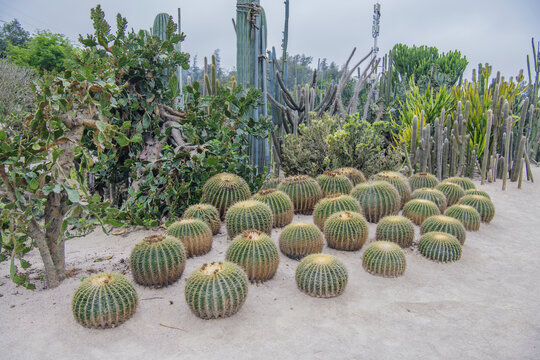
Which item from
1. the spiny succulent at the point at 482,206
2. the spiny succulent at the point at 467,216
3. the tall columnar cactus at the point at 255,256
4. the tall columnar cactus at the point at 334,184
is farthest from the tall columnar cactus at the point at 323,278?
the spiny succulent at the point at 482,206

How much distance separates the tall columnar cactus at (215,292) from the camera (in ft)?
9.31

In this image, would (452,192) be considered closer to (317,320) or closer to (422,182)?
(422,182)

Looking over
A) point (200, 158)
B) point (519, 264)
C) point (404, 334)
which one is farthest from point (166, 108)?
point (519, 264)

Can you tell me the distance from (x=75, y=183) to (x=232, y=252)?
136 centimetres

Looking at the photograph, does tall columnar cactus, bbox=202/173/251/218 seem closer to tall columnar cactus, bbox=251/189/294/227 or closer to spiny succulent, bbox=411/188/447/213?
tall columnar cactus, bbox=251/189/294/227

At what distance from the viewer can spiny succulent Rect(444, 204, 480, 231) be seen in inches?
192

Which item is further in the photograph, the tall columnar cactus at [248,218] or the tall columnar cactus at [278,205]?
the tall columnar cactus at [278,205]

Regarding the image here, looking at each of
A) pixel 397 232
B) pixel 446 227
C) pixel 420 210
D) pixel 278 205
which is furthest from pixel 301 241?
pixel 420 210

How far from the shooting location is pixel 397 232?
4.18 meters

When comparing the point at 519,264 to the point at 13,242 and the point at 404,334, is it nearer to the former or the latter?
the point at 404,334

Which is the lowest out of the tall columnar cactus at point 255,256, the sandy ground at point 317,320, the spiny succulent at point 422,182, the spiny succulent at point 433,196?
the sandy ground at point 317,320

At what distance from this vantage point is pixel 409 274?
3.73 meters

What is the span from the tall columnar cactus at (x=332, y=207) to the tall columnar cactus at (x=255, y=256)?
3.73 ft

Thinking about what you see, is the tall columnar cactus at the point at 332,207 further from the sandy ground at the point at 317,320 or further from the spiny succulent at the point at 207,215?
the spiny succulent at the point at 207,215
